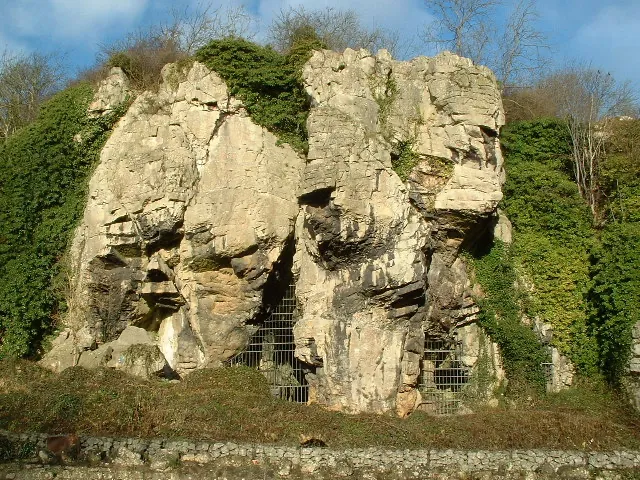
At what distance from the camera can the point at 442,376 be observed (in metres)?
14.0

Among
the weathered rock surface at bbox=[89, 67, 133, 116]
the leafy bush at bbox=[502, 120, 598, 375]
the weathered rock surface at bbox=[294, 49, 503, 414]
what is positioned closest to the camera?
the weathered rock surface at bbox=[294, 49, 503, 414]

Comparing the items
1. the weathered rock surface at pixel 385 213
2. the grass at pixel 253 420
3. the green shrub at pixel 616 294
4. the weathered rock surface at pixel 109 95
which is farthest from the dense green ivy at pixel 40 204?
the green shrub at pixel 616 294

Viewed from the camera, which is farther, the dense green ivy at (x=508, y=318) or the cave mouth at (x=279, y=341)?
the cave mouth at (x=279, y=341)

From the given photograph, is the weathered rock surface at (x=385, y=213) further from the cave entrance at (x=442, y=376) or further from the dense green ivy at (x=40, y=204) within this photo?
the dense green ivy at (x=40, y=204)

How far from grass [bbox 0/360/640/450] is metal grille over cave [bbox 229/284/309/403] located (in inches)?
54.9

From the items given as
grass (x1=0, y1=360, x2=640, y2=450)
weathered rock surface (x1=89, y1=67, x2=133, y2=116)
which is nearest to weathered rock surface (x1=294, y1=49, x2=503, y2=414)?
grass (x1=0, y1=360, x2=640, y2=450)

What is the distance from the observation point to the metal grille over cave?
46.4ft

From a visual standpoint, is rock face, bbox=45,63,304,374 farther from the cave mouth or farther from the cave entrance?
the cave entrance

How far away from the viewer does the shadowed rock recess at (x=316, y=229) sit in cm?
1291

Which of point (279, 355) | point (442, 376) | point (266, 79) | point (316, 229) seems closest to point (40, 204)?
point (266, 79)

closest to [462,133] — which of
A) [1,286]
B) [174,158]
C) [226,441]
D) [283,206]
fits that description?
[283,206]

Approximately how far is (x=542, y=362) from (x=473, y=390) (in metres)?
1.61

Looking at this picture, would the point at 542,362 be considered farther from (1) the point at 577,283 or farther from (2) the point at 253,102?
(2) the point at 253,102

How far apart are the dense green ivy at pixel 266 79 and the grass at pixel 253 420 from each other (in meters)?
5.92
